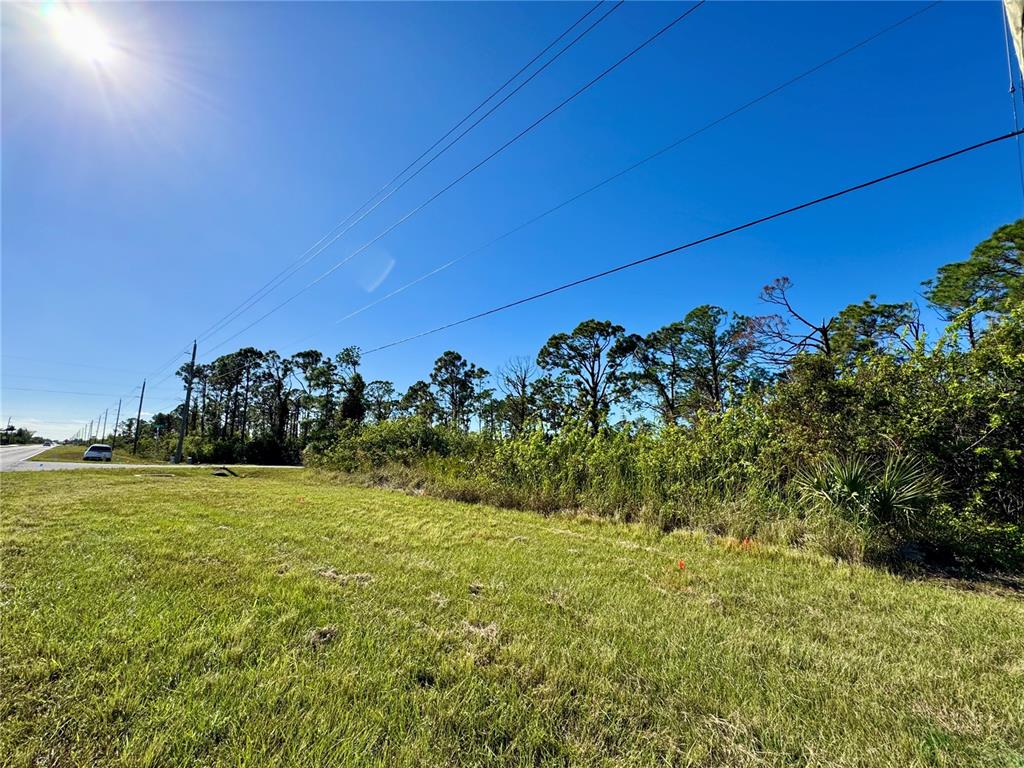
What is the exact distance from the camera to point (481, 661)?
230 centimetres

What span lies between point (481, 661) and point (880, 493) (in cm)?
542

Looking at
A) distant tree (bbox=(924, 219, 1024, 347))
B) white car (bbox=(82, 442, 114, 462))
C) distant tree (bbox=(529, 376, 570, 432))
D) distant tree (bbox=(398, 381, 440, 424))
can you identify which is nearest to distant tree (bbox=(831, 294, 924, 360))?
distant tree (bbox=(924, 219, 1024, 347))

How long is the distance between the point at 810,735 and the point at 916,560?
4.69 metres

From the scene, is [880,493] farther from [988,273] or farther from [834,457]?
[988,273]

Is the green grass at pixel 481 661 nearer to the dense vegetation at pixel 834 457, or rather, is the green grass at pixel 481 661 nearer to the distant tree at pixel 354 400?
the dense vegetation at pixel 834 457

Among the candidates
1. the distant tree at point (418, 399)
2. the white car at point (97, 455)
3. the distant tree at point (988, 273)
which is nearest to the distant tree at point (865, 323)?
the distant tree at point (988, 273)

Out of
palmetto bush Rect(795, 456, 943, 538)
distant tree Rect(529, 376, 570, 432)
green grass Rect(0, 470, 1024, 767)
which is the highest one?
distant tree Rect(529, 376, 570, 432)

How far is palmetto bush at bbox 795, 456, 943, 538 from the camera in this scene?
4.89m

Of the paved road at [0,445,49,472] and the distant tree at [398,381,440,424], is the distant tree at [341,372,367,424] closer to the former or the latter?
the distant tree at [398,381,440,424]

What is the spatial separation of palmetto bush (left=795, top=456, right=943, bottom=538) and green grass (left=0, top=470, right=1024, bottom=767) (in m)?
0.97

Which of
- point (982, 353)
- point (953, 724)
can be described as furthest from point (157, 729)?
point (982, 353)

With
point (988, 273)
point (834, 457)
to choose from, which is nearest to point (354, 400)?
point (834, 457)

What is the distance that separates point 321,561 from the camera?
13.4ft

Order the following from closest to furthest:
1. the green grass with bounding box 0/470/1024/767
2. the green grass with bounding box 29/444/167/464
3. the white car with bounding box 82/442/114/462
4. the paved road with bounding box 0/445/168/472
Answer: the green grass with bounding box 0/470/1024/767 < the paved road with bounding box 0/445/168/472 < the green grass with bounding box 29/444/167/464 < the white car with bounding box 82/442/114/462
